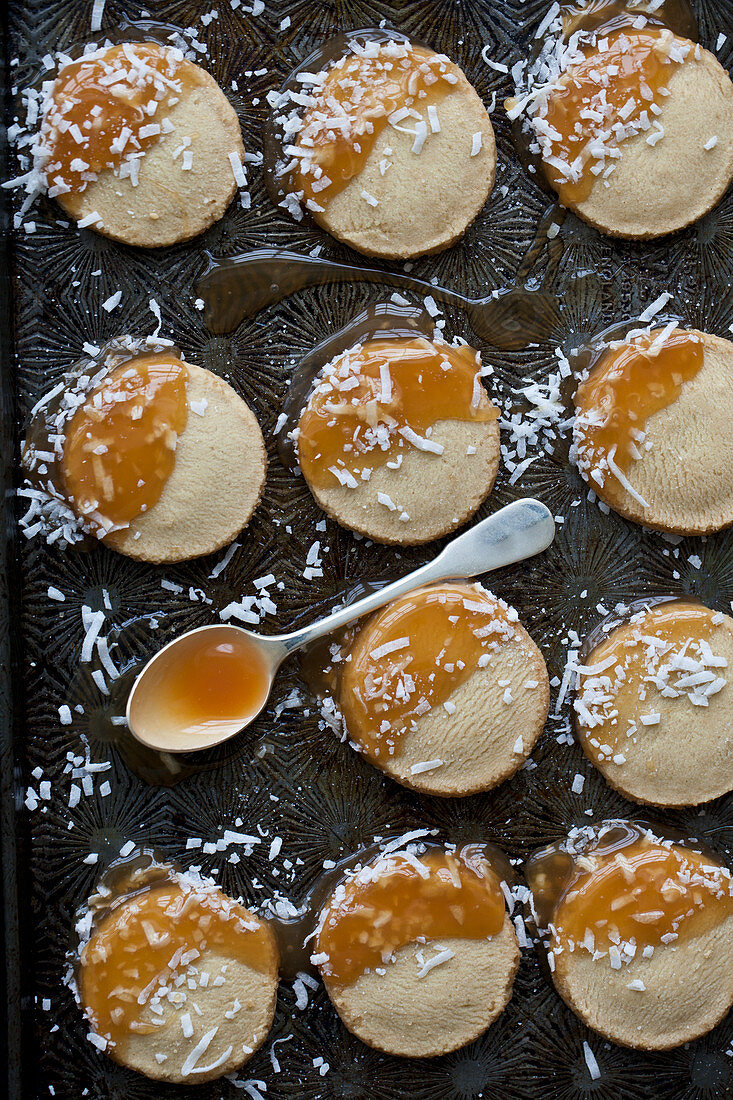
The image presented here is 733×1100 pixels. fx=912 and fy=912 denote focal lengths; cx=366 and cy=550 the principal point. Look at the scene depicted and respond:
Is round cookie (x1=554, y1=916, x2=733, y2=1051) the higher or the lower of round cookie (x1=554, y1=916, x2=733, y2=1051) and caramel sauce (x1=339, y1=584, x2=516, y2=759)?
the lower

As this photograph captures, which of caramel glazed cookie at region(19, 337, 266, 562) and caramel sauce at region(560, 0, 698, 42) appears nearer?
caramel glazed cookie at region(19, 337, 266, 562)

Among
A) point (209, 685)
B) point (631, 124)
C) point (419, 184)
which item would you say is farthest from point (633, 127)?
point (209, 685)

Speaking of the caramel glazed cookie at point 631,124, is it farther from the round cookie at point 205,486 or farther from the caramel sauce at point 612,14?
the round cookie at point 205,486

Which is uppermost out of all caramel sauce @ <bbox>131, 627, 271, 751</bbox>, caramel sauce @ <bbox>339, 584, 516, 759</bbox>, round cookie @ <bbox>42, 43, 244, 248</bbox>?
round cookie @ <bbox>42, 43, 244, 248</bbox>

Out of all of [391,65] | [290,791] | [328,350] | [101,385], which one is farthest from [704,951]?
[391,65]

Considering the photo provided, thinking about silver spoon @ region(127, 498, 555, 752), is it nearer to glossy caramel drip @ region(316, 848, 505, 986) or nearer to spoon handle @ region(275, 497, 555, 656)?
spoon handle @ region(275, 497, 555, 656)

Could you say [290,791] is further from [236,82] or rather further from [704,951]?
[236,82]

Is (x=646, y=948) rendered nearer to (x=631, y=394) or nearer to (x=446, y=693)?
(x=446, y=693)

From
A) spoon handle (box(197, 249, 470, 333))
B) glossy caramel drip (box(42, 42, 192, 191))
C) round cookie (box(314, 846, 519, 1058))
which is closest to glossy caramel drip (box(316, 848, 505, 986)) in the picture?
round cookie (box(314, 846, 519, 1058))
